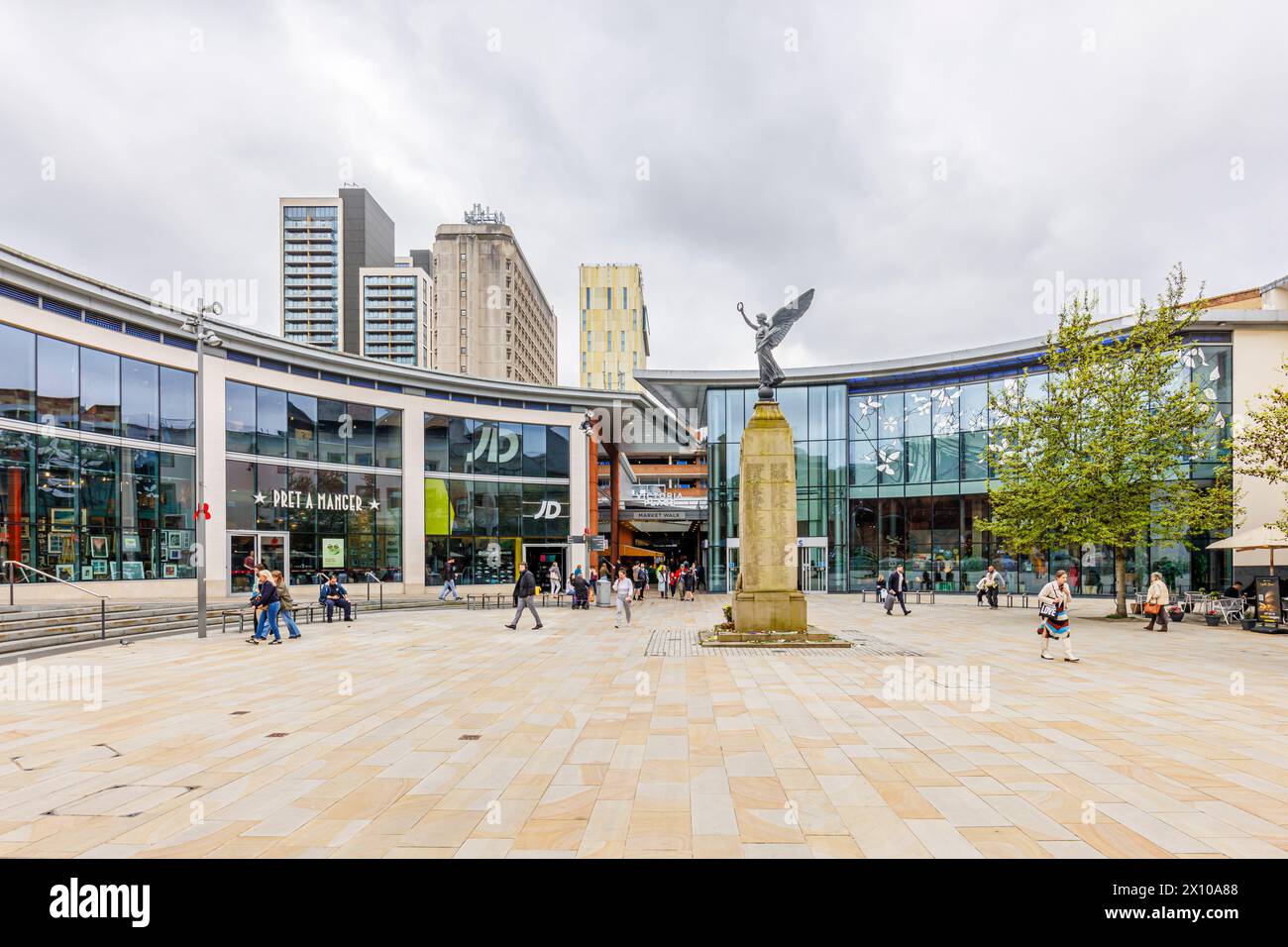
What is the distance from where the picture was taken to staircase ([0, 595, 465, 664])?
1384cm

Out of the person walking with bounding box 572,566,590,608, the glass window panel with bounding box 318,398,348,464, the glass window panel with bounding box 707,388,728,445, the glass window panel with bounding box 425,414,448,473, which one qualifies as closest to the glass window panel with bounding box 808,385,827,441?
the glass window panel with bounding box 707,388,728,445

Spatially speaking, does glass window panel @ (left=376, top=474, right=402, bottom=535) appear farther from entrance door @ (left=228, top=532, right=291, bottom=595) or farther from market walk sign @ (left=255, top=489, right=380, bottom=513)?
entrance door @ (left=228, top=532, right=291, bottom=595)

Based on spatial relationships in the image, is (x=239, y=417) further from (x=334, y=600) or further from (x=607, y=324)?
(x=607, y=324)

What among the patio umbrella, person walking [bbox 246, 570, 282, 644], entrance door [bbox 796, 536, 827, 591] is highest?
the patio umbrella

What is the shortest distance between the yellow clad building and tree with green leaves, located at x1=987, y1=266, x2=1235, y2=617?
8898 cm

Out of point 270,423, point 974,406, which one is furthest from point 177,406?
point 974,406

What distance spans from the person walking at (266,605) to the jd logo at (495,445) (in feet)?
64.5

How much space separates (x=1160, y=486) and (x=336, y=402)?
109 ft

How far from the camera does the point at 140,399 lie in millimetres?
23812

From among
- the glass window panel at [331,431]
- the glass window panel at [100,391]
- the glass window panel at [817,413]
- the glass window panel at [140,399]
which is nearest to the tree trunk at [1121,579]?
the glass window panel at [817,413]

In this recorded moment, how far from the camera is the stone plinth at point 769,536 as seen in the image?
15.1 m

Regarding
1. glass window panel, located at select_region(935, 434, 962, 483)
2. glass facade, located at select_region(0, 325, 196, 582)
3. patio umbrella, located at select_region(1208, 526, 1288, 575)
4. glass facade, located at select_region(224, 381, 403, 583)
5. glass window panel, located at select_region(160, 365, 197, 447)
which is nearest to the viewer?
patio umbrella, located at select_region(1208, 526, 1288, 575)

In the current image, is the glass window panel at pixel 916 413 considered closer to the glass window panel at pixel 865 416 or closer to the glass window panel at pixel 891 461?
the glass window panel at pixel 891 461
